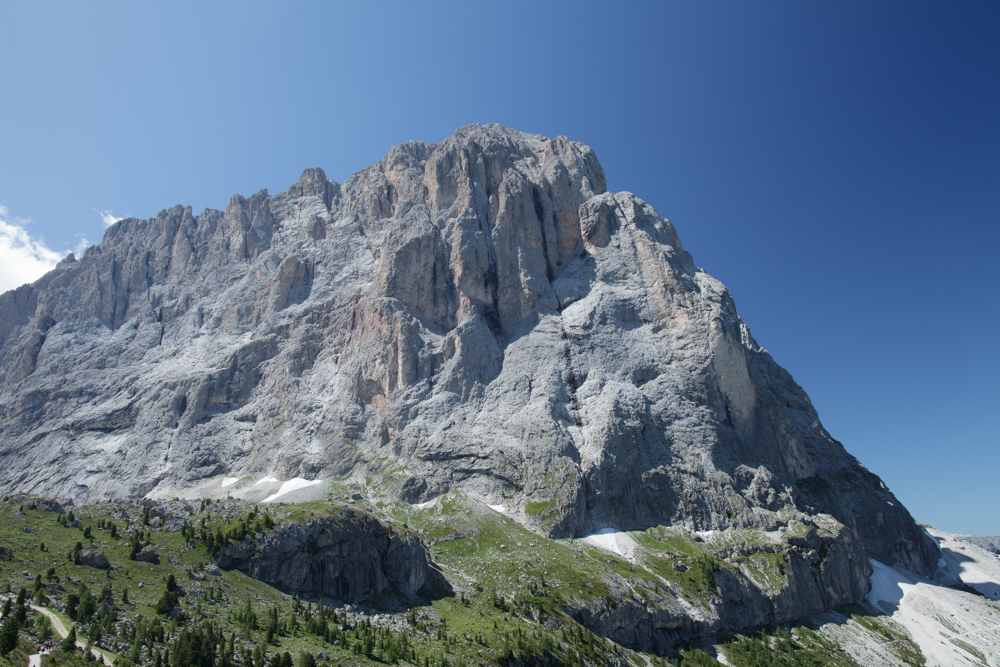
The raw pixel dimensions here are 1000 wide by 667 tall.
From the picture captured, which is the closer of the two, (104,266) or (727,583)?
(727,583)

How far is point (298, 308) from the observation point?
432 feet

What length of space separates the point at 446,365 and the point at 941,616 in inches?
3839

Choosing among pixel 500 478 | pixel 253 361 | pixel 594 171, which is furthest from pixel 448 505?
pixel 594 171

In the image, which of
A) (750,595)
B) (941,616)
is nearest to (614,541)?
(750,595)

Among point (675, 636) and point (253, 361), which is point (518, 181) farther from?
point (675, 636)

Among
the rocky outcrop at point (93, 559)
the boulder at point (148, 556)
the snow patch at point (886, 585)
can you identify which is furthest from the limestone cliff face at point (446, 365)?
the rocky outcrop at point (93, 559)

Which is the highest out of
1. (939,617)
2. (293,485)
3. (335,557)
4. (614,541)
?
(293,485)

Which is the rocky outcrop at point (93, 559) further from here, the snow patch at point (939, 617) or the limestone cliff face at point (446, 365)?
the snow patch at point (939, 617)

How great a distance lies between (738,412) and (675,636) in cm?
4365

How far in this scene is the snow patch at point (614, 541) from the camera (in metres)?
85.1

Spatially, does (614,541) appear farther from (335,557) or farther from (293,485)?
(293,485)

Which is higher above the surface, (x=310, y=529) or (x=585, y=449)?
(x=585, y=449)

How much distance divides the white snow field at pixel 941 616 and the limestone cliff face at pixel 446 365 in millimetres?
7416

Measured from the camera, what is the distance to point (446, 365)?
373 ft
